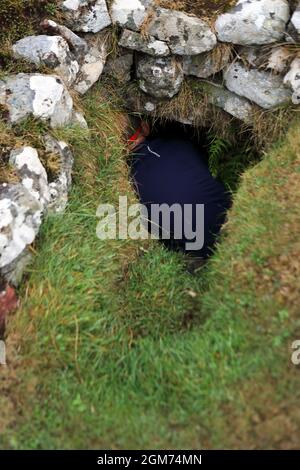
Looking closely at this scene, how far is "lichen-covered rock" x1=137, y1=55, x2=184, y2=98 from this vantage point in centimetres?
398

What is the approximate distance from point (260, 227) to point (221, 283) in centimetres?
45

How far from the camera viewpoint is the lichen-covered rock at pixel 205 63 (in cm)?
391

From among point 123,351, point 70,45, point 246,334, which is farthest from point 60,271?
point 70,45

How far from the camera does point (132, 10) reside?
12.5 feet

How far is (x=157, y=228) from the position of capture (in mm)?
3744

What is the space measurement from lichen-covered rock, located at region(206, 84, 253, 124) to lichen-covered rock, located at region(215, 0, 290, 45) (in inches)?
16.8

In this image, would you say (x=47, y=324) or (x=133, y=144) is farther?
(x=133, y=144)

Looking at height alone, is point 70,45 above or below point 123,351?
above

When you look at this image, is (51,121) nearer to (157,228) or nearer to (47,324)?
(157,228)
